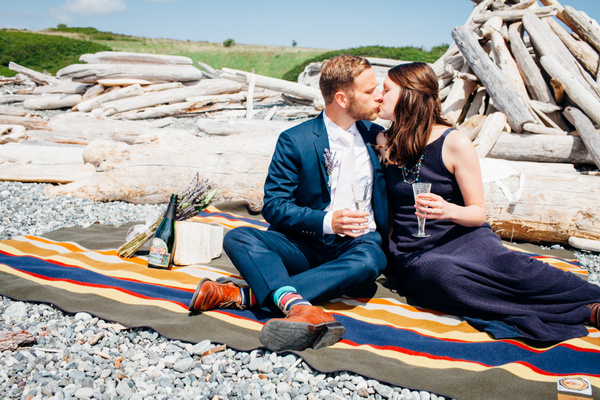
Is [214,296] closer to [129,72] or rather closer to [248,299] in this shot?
[248,299]

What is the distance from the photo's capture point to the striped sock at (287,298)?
288 cm

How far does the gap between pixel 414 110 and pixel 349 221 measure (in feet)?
3.66

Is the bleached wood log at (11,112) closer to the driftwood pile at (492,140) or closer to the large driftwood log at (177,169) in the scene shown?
the driftwood pile at (492,140)

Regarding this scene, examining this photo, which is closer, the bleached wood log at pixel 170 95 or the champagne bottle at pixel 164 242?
the champagne bottle at pixel 164 242

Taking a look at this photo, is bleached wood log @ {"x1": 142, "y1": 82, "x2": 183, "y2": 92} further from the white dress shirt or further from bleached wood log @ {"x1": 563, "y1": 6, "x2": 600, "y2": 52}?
the white dress shirt

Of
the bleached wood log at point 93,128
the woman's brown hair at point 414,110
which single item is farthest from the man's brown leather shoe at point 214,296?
the bleached wood log at point 93,128

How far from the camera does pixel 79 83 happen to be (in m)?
15.8

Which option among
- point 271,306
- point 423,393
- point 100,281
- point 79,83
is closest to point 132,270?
point 100,281

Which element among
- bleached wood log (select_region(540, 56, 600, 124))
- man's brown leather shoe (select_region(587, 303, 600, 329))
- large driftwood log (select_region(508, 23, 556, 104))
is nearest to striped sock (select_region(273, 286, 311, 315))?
man's brown leather shoe (select_region(587, 303, 600, 329))

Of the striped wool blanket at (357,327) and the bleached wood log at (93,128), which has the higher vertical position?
the bleached wood log at (93,128)

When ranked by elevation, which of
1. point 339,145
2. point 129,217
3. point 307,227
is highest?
point 339,145

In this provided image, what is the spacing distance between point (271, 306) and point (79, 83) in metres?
15.8

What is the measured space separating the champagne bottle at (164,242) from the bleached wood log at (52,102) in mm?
13200

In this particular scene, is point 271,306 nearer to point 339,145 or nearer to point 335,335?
point 335,335
